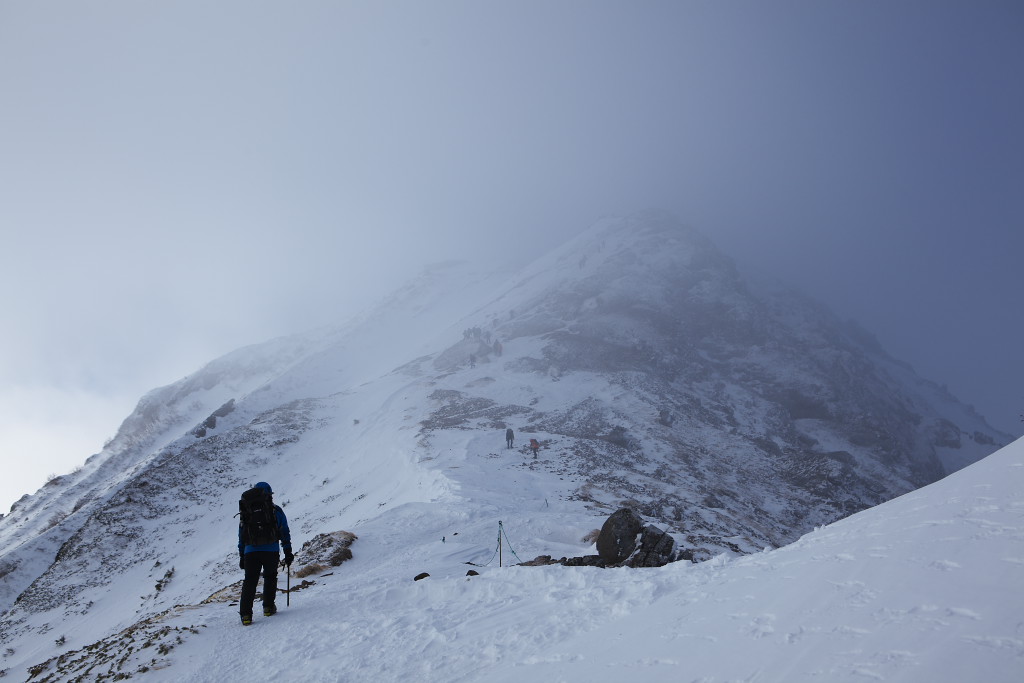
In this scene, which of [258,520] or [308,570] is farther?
[308,570]

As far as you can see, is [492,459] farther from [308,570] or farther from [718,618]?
[718,618]

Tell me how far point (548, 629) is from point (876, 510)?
186 inches

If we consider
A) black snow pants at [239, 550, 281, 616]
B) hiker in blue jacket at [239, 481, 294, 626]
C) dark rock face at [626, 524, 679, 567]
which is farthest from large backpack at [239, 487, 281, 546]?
dark rock face at [626, 524, 679, 567]

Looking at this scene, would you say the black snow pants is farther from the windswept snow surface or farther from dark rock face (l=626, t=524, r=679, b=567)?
dark rock face (l=626, t=524, r=679, b=567)

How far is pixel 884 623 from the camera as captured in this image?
349 centimetres

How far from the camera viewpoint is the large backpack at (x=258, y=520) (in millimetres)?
8664

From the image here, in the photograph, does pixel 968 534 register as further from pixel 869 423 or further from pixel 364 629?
pixel 869 423

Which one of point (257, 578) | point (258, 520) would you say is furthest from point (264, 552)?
point (258, 520)

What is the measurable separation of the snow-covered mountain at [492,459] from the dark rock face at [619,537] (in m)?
2.11

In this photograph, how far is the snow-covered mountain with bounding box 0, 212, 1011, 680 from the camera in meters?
11.7

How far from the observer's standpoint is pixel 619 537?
1379 cm

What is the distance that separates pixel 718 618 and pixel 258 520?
7.71 metres

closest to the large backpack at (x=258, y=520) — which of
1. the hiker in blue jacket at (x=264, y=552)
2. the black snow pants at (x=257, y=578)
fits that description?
the hiker in blue jacket at (x=264, y=552)

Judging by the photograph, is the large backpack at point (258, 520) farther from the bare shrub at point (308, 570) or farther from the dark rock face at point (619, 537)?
the dark rock face at point (619, 537)
